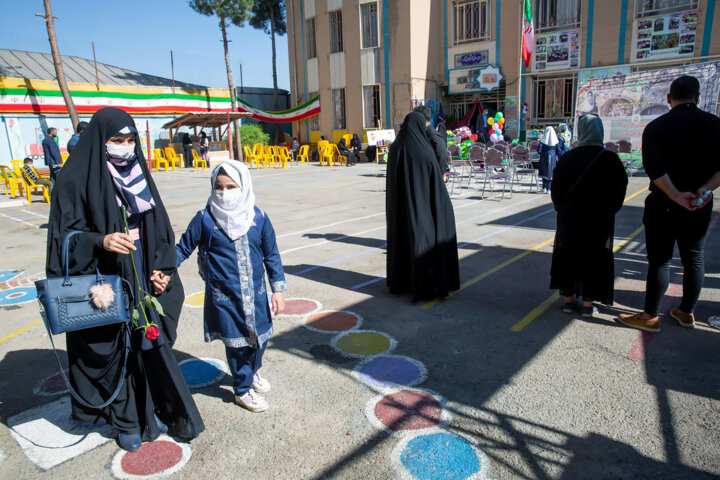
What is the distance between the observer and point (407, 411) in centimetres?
288

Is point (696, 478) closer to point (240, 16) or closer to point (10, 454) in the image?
point (10, 454)

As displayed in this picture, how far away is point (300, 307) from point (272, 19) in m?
32.9

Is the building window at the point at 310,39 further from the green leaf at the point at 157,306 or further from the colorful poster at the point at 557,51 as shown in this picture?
the green leaf at the point at 157,306

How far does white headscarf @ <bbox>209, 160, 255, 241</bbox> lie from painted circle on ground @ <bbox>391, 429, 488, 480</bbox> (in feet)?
4.80

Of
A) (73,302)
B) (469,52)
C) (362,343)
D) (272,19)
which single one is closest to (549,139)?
(362,343)

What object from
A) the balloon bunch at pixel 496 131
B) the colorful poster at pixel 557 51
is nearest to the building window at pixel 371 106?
the balloon bunch at pixel 496 131

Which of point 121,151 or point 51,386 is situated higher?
point 121,151

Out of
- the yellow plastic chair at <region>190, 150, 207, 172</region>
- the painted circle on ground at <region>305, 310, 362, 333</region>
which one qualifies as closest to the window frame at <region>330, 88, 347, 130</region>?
the yellow plastic chair at <region>190, 150, 207, 172</region>

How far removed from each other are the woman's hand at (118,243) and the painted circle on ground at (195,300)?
8.31ft

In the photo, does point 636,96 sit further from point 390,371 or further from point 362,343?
point 390,371

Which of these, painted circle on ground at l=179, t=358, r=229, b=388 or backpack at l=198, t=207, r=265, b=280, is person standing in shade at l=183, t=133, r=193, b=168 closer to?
painted circle on ground at l=179, t=358, r=229, b=388

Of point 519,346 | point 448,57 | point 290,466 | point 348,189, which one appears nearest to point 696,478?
point 519,346

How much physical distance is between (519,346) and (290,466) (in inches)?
79.6

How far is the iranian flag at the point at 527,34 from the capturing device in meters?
18.5
